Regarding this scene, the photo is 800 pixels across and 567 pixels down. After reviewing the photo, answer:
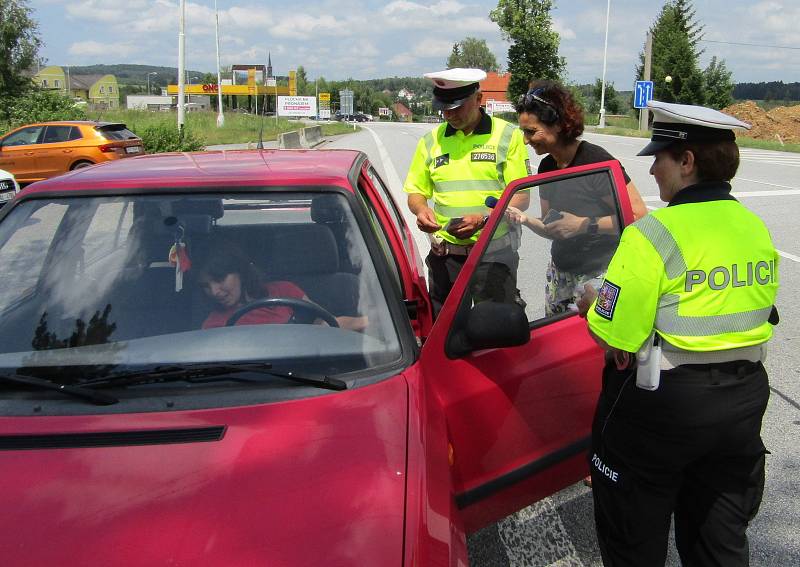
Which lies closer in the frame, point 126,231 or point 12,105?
point 126,231

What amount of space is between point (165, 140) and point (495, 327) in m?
23.5


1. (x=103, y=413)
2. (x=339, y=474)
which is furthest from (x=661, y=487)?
(x=103, y=413)

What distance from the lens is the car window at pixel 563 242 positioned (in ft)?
8.82

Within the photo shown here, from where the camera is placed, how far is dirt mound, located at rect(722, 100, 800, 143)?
45250 millimetres

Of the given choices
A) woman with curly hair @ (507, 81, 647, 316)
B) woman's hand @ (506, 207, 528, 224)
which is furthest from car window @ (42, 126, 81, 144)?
woman's hand @ (506, 207, 528, 224)

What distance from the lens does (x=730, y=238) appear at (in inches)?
80.6

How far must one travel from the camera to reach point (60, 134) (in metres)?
17.9

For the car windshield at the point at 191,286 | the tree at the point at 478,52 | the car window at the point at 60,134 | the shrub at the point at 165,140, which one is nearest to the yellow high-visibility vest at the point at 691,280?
the car windshield at the point at 191,286

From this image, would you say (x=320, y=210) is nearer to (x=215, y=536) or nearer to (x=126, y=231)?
(x=126, y=231)

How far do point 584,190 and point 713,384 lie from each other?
0.97 m

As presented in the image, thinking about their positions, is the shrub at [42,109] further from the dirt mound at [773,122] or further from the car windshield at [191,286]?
the dirt mound at [773,122]

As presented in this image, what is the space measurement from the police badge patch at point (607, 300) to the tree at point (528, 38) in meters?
58.6

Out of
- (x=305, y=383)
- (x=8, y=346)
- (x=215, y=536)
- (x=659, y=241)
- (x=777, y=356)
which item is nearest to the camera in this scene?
(x=215, y=536)

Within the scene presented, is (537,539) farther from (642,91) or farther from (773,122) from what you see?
(773,122)
